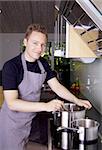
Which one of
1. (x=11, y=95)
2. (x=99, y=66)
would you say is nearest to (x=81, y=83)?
(x=99, y=66)

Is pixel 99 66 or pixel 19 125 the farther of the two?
pixel 99 66

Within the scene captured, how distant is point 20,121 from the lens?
1265mm

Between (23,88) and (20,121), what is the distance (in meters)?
0.16

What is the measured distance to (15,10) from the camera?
13.1ft

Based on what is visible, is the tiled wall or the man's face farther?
the tiled wall

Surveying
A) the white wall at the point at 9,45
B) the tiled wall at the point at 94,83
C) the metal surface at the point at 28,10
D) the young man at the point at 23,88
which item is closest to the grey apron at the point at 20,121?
the young man at the point at 23,88

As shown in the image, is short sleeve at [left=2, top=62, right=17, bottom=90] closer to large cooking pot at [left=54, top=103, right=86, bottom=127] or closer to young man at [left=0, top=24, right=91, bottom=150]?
young man at [left=0, top=24, right=91, bottom=150]

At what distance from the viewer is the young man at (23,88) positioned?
1142 mm

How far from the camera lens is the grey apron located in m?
1.23

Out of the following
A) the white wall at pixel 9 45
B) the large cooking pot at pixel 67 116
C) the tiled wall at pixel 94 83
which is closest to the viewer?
the large cooking pot at pixel 67 116

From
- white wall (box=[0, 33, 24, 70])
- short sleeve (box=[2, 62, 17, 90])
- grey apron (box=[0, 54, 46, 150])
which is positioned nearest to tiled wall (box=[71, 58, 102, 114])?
grey apron (box=[0, 54, 46, 150])

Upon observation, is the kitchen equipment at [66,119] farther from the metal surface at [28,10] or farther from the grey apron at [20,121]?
the metal surface at [28,10]

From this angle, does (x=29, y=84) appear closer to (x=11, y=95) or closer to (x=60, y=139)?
(x=11, y=95)

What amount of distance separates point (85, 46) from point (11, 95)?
0.83 m
